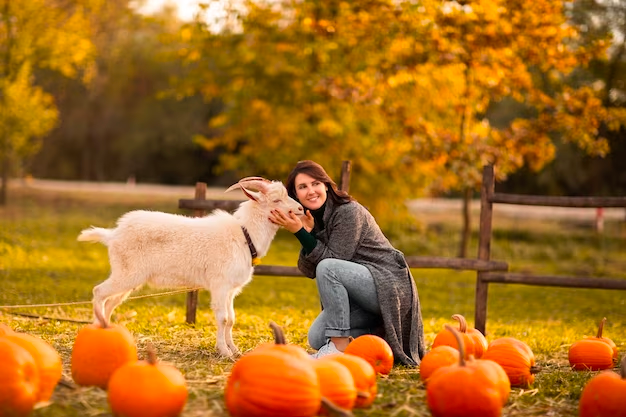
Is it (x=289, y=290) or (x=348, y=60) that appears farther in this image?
(x=348, y=60)

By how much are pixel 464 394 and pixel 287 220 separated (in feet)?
7.58

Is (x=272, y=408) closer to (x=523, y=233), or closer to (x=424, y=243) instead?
(x=424, y=243)

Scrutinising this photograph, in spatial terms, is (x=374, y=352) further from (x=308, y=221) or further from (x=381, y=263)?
(x=308, y=221)

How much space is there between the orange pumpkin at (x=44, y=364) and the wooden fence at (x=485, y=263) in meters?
3.84

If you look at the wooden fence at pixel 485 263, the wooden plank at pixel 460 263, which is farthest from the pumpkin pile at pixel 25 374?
the wooden plank at pixel 460 263

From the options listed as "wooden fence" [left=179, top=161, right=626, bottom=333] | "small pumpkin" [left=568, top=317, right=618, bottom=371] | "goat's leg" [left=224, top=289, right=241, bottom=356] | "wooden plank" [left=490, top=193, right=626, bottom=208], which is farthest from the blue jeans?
"wooden plank" [left=490, top=193, right=626, bottom=208]

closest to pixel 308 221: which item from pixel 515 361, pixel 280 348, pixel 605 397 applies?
pixel 515 361

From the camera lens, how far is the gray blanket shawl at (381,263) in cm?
603

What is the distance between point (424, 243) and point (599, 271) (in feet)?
14.5

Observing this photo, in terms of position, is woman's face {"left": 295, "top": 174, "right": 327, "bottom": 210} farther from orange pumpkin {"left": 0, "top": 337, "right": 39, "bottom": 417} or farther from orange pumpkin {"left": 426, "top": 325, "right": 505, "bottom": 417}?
orange pumpkin {"left": 0, "top": 337, "right": 39, "bottom": 417}

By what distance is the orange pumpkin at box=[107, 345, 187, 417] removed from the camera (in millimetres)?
3961

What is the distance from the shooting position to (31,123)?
74.8ft

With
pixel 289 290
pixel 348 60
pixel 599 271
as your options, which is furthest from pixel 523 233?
pixel 289 290

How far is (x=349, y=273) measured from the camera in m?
5.98
